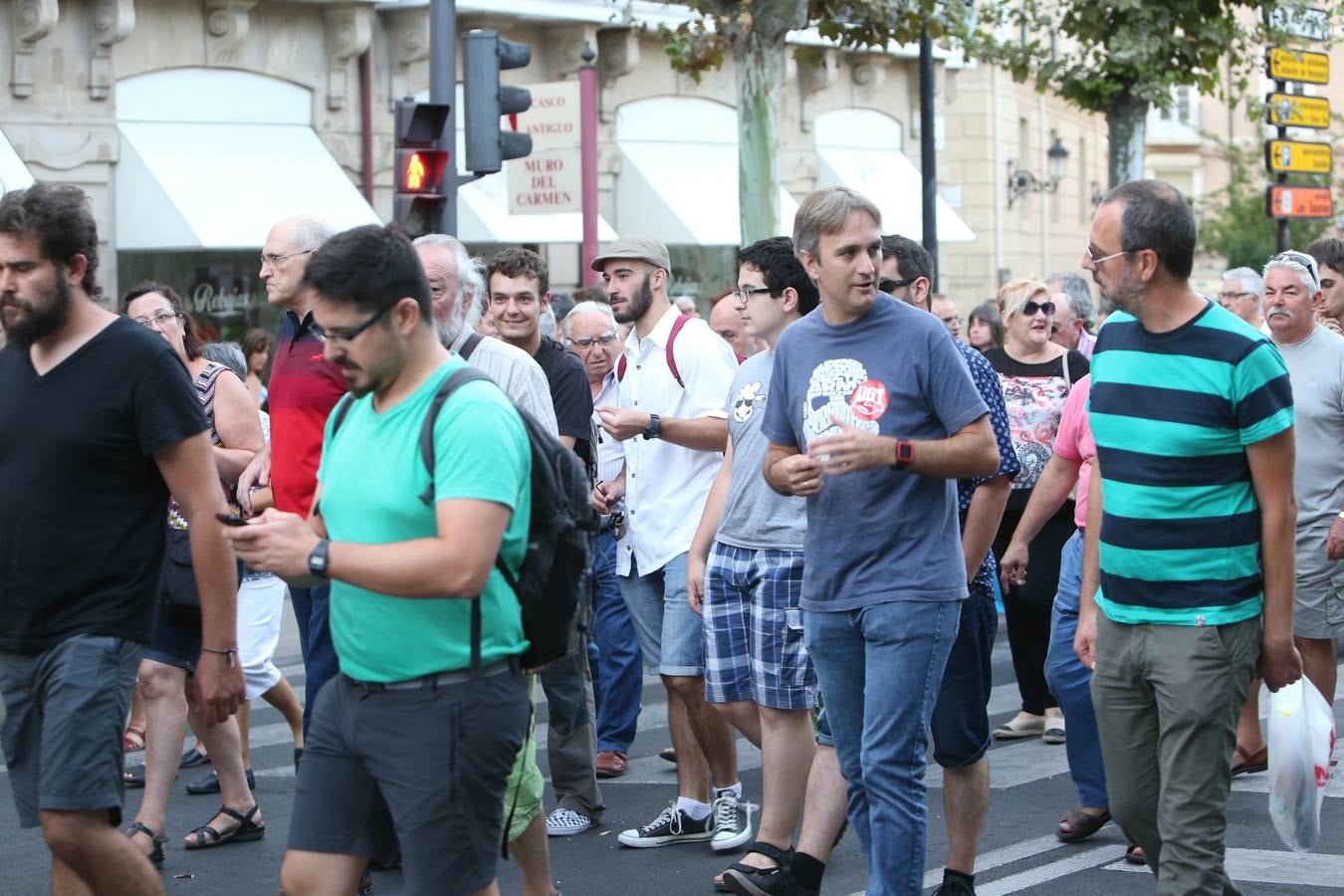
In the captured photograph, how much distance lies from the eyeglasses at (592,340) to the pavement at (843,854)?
5.87 ft

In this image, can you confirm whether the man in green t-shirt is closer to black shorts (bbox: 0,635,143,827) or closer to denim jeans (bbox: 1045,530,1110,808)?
black shorts (bbox: 0,635,143,827)

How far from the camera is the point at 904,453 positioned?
16.0ft

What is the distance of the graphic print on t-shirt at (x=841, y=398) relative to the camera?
504 cm

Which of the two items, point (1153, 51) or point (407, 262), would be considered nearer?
point (407, 262)

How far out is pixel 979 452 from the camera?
4965 millimetres

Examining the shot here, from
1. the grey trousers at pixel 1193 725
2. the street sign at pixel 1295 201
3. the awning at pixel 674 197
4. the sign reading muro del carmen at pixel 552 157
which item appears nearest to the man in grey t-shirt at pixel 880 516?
the grey trousers at pixel 1193 725

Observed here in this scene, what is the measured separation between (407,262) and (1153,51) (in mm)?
16829

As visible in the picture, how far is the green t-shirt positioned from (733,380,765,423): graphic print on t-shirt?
210cm

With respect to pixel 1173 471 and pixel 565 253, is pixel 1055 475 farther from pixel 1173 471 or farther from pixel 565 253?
pixel 565 253

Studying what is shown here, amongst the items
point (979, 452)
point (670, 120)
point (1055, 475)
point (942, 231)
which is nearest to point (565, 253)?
point (670, 120)

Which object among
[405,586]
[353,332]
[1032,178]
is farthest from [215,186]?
[1032,178]

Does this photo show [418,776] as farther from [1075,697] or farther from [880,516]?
[1075,697]

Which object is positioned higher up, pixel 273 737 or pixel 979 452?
pixel 979 452

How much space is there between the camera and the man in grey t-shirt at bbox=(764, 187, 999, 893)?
4.97 m
